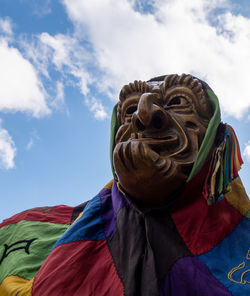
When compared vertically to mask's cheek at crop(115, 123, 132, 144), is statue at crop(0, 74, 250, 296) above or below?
below

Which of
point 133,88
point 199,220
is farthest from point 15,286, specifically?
point 133,88

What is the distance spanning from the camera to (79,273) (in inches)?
43.3

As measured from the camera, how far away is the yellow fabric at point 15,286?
1100 millimetres

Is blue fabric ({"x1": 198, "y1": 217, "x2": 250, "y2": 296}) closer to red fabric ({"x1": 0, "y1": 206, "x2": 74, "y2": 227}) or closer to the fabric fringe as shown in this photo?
the fabric fringe

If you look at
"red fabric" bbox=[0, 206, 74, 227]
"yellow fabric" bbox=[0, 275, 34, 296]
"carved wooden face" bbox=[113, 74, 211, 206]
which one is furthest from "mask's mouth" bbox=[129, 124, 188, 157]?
"red fabric" bbox=[0, 206, 74, 227]

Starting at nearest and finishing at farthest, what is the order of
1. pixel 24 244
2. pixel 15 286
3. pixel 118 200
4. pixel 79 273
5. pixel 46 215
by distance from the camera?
1. pixel 79 273
2. pixel 15 286
3. pixel 118 200
4. pixel 24 244
5. pixel 46 215

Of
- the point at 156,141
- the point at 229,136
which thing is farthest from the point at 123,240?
the point at 229,136

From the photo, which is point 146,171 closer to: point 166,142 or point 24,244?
point 166,142

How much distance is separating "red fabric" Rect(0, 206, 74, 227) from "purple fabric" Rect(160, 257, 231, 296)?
85 centimetres

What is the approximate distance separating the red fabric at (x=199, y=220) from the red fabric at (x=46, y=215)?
2.55ft

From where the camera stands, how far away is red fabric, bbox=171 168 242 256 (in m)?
1.14

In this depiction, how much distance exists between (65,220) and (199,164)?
3.04 feet

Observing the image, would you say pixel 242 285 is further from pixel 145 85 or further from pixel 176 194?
pixel 145 85

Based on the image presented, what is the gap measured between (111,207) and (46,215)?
1.68 feet
